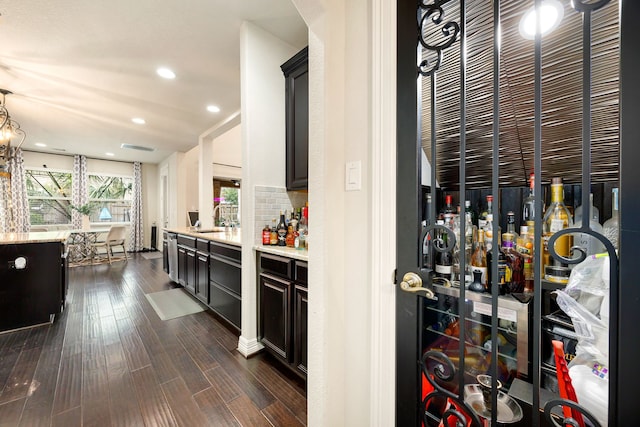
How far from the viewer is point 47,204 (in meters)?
6.14

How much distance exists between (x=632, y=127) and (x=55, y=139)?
7793 millimetres

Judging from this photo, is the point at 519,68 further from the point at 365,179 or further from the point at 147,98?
the point at 147,98

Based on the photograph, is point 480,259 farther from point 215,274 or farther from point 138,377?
point 215,274

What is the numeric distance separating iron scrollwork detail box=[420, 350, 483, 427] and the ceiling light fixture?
1.09m

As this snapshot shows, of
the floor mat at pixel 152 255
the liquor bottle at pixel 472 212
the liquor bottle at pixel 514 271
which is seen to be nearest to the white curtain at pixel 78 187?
the floor mat at pixel 152 255

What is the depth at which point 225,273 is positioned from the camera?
2465mm

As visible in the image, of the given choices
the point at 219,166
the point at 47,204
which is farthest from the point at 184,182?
the point at 47,204

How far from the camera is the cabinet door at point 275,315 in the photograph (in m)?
1.72

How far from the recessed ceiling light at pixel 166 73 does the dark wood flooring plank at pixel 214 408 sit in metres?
3.19

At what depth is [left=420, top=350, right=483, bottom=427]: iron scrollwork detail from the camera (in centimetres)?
84

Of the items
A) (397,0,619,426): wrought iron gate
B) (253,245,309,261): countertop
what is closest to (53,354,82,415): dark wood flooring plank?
(253,245,309,261): countertop

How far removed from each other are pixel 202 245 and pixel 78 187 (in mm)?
5954

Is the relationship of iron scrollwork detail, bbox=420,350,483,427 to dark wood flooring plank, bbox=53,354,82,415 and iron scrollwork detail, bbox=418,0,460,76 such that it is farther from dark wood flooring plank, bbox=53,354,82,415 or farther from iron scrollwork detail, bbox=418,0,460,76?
dark wood flooring plank, bbox=53,354,82,415

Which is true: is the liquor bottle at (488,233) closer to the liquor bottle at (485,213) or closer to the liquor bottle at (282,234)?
the liquor bottle at (485,213)
